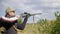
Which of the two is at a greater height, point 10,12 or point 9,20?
point 10,12

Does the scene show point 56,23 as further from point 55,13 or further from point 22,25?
point 22,25

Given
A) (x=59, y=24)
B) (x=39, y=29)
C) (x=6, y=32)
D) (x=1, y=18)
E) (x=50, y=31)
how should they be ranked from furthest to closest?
1. (x=39, y=29)
2. (x=50, y=31)
3. (x=59, y=24)
4. (x=6, y=32)
5. (x=1, y=18)

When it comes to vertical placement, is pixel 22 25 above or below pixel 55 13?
above

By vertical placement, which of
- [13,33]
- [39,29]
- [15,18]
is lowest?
[39,29]

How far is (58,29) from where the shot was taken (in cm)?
1183

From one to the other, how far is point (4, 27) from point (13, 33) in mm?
339

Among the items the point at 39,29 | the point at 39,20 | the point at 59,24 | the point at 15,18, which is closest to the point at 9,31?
the point at 15,18

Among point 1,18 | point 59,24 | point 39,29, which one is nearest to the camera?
point 1,18

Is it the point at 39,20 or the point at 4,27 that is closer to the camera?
the point at 4,27

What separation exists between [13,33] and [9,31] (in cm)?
12

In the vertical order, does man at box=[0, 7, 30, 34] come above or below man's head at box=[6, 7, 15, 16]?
below

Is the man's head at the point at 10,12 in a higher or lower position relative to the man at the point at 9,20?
higher

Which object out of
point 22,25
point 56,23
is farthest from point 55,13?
point 22,25

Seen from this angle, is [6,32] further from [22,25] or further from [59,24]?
[59,24]
